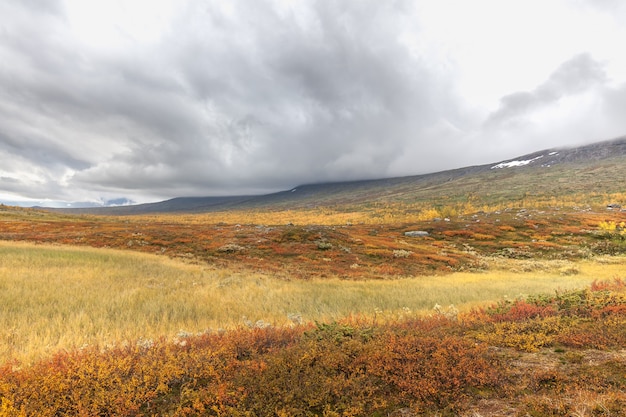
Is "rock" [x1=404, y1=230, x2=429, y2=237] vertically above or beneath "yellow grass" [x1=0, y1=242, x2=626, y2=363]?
beneath

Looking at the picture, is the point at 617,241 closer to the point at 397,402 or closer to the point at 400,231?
the point at 400,231

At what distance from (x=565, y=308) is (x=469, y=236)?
132 feet

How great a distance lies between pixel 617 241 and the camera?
125 feet

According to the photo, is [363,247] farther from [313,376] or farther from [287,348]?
[313,376]

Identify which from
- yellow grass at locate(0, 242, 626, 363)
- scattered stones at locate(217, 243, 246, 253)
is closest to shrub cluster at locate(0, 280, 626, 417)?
yellow grass at locate(0, 242, 626, 363)

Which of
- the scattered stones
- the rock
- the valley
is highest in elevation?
the valley

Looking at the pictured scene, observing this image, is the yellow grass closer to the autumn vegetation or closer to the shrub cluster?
the autumn vegetation

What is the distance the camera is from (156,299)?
37.7 ft

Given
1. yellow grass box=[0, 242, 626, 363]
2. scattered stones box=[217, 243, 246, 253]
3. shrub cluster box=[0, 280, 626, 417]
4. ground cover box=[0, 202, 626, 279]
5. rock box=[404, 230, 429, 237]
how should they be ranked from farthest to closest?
1. rock box=[404, 230, 429, 237]
2. scattered stones box=[217, 243, 246, 253]
3. ground cover box=[0, 202, 626, 279]
4. yellow grass box=[0, 242, 626, 363]
5. shrub cluster box=[0, 280, 626, 417]

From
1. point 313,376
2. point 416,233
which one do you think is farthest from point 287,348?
point 416,233

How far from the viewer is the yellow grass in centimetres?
775

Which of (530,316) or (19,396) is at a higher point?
(19,396)

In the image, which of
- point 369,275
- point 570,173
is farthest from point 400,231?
point 570,173

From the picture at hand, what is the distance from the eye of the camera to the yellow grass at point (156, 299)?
7.75m
